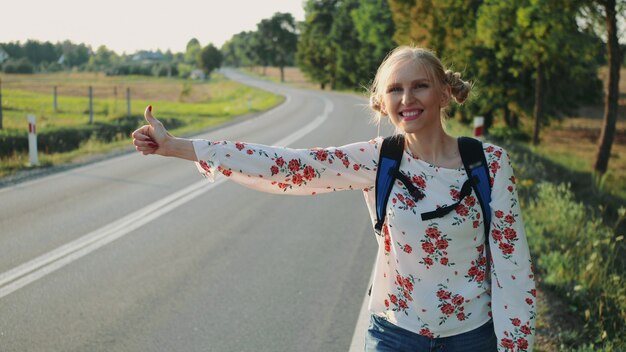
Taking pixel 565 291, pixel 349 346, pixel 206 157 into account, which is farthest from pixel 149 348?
pixel 565 291

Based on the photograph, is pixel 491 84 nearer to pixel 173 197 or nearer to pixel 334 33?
pixel 173 197

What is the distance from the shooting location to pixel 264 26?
350 feet

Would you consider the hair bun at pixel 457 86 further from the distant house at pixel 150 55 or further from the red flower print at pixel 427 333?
the distant house at pixel 150 55

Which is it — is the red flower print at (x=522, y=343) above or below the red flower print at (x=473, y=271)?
below

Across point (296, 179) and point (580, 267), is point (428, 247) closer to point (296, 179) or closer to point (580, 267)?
point (296, 179)

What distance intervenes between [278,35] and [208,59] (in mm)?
30181

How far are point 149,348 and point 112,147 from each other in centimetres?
1297

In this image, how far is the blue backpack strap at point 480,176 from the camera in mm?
2324

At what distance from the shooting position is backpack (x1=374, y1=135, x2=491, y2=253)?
7.63ft

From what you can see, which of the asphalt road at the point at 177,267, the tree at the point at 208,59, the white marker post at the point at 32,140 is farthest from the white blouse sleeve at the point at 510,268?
the tree at the point at 208,59

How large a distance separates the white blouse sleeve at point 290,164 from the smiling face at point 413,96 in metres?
0.17

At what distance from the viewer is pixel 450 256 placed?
7.70 feet

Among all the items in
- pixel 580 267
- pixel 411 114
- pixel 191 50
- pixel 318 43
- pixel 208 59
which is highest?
pixel 318 43

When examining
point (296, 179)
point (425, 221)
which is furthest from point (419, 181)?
point (296, 179)
